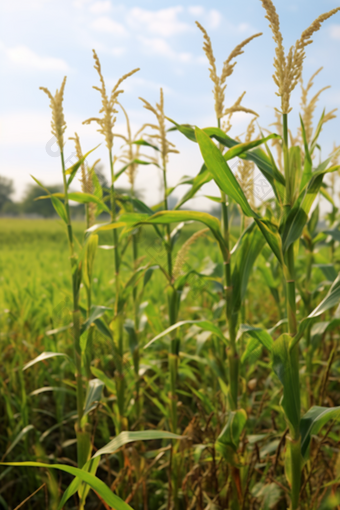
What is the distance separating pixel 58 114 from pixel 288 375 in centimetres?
103

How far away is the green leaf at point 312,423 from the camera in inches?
37.5

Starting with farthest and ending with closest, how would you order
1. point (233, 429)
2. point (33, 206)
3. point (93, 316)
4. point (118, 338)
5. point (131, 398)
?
point (33, 206)
point (131, 398)
point (118, 338)
point (93, 316)
point (233, 429)

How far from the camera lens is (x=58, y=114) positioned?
3.90 ft

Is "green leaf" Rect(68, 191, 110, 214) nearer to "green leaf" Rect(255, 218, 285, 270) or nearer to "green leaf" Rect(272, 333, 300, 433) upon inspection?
"green leaf" Rect(255, 218, 285, 270)


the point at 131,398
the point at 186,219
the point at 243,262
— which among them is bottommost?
the point at 131,398

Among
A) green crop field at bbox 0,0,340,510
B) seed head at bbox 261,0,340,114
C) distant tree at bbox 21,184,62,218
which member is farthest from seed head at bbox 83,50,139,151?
distant tree at bbox 21,184,62,218

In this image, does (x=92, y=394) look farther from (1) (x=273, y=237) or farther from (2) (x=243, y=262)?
(1) (x=273, y=237)

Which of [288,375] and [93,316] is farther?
[93,316]

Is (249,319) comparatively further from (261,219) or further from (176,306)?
(261,219)

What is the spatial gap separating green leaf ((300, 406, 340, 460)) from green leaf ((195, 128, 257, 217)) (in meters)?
0.54

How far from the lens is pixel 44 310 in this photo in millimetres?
2709

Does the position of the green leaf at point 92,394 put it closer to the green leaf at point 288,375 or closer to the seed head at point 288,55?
the green leaf at point 288,375

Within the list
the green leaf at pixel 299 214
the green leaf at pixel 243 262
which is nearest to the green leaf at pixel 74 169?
the green leaf at pixel 243 262

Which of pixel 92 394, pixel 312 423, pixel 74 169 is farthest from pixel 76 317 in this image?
pixel 312 423
